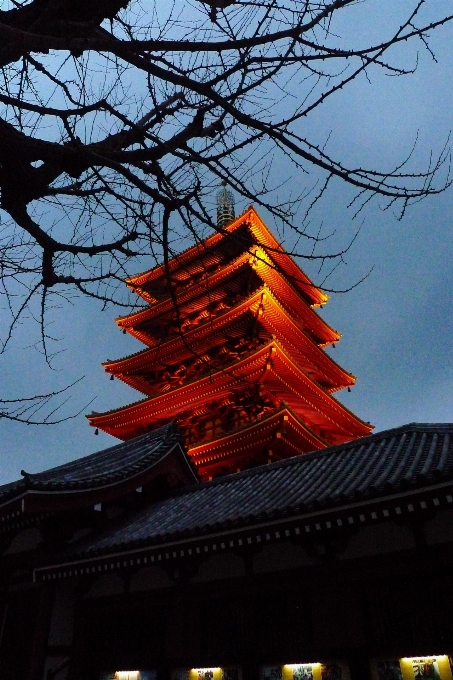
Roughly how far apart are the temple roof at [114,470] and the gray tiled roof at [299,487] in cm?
81

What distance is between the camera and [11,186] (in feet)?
11.2

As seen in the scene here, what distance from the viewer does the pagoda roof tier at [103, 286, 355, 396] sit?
1588 centimetres

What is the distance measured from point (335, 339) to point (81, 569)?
16.6 m

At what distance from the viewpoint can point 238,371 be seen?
14.6 meters

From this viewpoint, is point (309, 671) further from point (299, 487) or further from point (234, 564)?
point (299, 487)

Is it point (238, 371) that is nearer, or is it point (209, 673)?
point (209, 673)

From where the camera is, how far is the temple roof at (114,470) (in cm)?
709

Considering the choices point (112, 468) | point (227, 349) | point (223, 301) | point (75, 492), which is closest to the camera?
point (75, 492)

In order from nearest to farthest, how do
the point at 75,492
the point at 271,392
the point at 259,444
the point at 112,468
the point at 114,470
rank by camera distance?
the point at 75,492
the point at 114,470
the point at 112,468
the point at 259,444
the point at 271,392

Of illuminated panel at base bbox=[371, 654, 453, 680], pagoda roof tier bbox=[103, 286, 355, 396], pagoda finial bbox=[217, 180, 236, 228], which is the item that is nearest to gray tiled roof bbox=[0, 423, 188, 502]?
pagoda roof tier bbox=[103, 286, 355, 396]

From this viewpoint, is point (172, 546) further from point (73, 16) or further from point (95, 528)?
point (73, 16)

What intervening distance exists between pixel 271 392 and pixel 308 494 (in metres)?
9.30

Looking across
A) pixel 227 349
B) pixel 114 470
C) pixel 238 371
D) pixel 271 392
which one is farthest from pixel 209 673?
pixel 227 349

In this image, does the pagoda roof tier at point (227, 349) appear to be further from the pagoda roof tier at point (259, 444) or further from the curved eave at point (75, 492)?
the curved eave at point (75, 492)
